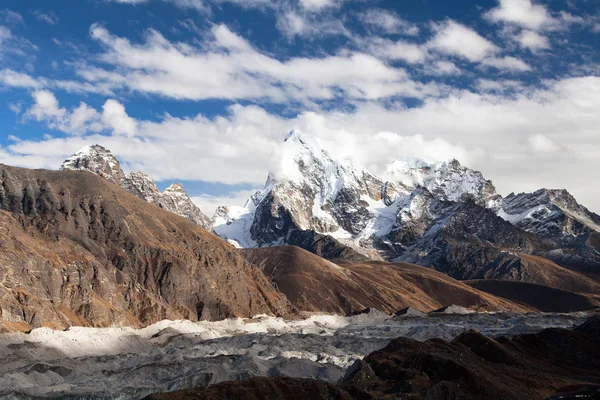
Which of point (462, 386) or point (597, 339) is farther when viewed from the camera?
point (597, 339)

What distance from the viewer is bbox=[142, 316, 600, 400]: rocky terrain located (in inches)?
2702

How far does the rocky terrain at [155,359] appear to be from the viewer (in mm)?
93081

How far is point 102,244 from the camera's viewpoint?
199 meters

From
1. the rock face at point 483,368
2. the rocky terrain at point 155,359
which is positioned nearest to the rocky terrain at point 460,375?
the rock face at point 483,368

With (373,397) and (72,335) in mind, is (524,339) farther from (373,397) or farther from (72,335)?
(72,335)

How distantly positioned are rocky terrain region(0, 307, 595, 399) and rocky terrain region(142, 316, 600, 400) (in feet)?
4.60

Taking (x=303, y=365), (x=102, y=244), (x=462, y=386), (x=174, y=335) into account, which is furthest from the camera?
(x=102, y=244)

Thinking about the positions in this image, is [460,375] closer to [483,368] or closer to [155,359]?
[483,368]

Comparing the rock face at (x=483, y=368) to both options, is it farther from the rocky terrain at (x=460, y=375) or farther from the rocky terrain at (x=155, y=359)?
the rocky terrain at (x=155, y=359)

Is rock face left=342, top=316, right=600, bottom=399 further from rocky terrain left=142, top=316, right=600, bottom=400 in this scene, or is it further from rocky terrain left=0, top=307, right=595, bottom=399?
rocky terrain left=0, top=307, right=595, bottom=399

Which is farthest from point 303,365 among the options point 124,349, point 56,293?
point 56,293

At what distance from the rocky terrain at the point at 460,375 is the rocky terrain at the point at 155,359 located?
140 cm

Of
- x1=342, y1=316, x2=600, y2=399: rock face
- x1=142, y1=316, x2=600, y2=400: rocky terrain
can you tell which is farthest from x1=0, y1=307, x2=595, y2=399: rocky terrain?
x1=342, y1=316, x2=600, y2=399: rock face

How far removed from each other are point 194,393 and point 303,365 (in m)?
45.7
